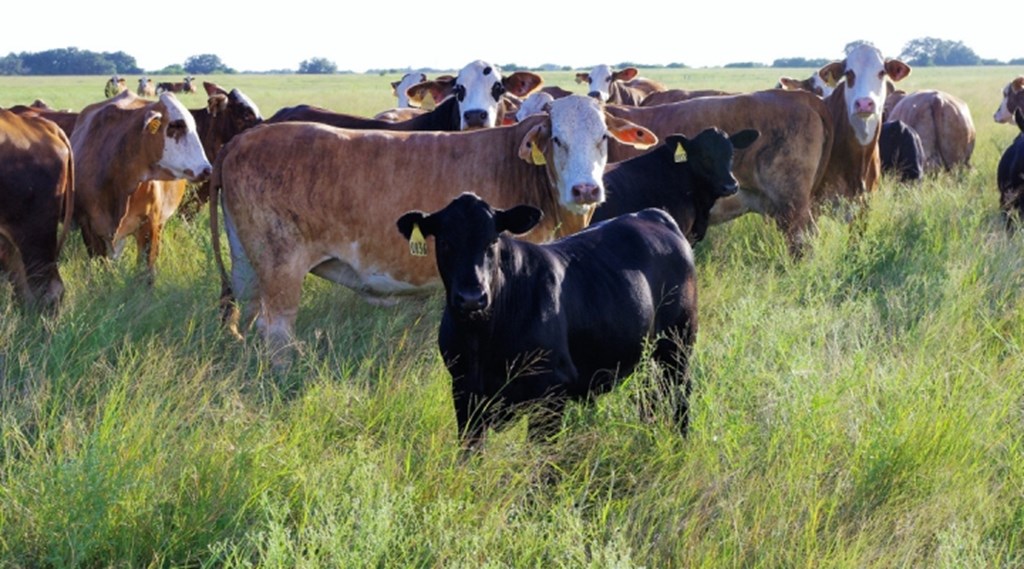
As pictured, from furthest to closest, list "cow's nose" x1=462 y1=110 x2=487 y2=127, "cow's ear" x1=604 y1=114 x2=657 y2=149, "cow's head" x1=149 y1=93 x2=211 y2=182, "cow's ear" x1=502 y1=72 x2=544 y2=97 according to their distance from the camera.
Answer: "cow's ear" x1=502 y1=72 x2=544 y2=97 < "cow's nose" x1=462 y1=110 x2=487 y2=127 < "cow's head" x1=149 y1=93 x2=211 y2=182 < "cow's ear" x1=604 y1=114 x2=657 y2=149

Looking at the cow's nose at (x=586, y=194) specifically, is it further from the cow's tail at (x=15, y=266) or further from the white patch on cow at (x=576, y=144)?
the cow's tail at (x=15, y=266)

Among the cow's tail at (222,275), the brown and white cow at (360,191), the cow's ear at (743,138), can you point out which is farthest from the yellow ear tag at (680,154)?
the cow's tail at (222,275)

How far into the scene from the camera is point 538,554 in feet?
12.5

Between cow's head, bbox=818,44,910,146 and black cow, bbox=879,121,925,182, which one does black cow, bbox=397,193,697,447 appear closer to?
cow's head, bbox=818,44,910,146

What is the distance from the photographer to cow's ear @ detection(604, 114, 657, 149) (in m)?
6.98

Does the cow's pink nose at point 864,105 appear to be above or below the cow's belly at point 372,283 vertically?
above

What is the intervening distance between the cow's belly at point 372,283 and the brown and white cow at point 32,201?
1710mm

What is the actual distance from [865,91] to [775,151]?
1473 mm

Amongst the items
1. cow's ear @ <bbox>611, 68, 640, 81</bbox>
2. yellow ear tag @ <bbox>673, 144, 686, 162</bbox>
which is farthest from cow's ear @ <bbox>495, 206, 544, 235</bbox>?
cow's ear @ <bbox>611, 68, 640, 81</bbox>

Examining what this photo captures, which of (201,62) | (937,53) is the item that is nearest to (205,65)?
(201,62)

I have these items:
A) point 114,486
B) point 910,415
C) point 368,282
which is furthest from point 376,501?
point 368,282

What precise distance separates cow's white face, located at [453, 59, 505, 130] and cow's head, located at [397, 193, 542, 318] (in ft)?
17.5

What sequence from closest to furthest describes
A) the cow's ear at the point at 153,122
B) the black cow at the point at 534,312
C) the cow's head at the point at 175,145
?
the black cow at the point at 534,312 < the cow's ear at the point at 153,122 < the cow's head at the point at 175,145

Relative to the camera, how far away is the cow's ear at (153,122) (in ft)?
27.8
